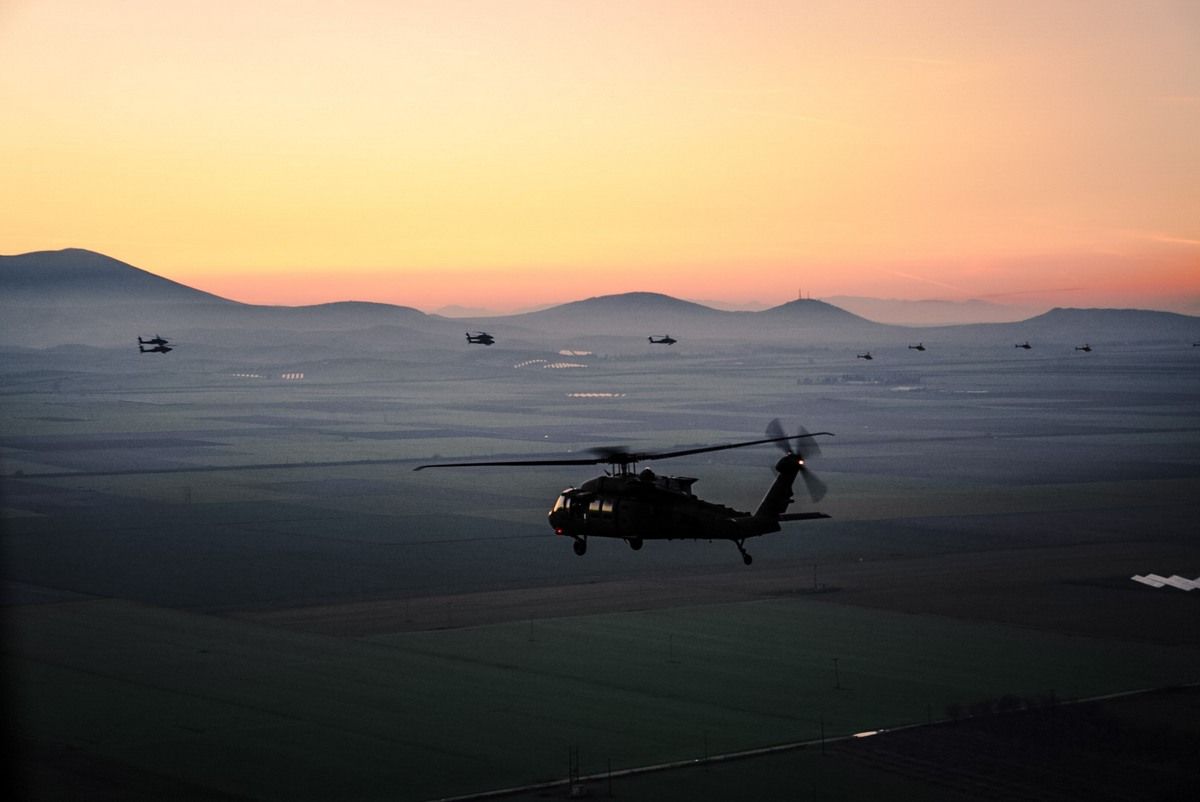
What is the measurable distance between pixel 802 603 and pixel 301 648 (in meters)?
35.1

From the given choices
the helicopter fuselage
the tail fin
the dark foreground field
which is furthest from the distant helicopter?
the dark foreground field

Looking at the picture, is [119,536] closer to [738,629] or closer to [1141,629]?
[738,629]

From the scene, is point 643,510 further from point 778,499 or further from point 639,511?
point 778,499

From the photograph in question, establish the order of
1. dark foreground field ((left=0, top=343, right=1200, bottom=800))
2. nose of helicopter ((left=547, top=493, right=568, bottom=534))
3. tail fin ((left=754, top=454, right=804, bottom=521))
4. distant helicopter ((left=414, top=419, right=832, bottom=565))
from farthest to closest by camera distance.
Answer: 1. dark foreground field ((left=0, top=343, right=1200, bottom=800))
2. tail fin ((left=754, top=454, right=804, bottom=521))
3. nose of helicopter ((left=547, top=493, right=568, bottom=534))
4. distant helicopter ((left=414, top=419, right=832, bottom=565))

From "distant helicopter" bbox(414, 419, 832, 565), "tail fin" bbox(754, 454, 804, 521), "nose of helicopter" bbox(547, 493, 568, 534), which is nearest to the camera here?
"distant helicopter" bbox(414, 419, 832, 565)

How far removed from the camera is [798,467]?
213ft

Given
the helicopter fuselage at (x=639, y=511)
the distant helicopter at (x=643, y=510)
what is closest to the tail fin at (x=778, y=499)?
the distant helicopter at (x=643, y=510)

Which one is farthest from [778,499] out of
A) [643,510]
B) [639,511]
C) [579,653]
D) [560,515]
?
[579,653]

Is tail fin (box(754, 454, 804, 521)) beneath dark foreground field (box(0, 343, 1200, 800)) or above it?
above

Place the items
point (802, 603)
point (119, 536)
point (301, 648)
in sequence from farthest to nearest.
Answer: point (119, 536)
point (802, 603)
point (301, 648)

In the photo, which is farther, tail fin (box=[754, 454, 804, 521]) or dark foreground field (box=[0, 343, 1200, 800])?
dark foreground field (box=[0, 343, 1200, 800])

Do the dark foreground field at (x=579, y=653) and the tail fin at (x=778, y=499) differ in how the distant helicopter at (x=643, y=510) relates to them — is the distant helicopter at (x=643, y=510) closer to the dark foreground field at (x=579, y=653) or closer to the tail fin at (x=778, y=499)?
the tail fin at (x=778, y=499)

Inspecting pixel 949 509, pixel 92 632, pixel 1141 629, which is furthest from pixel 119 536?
pixel 1141 629

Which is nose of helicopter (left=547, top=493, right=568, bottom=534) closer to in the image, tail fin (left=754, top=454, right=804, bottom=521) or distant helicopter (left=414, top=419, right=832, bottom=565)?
distant helicopter (left=414, top=419, right=832, bottom=565)
